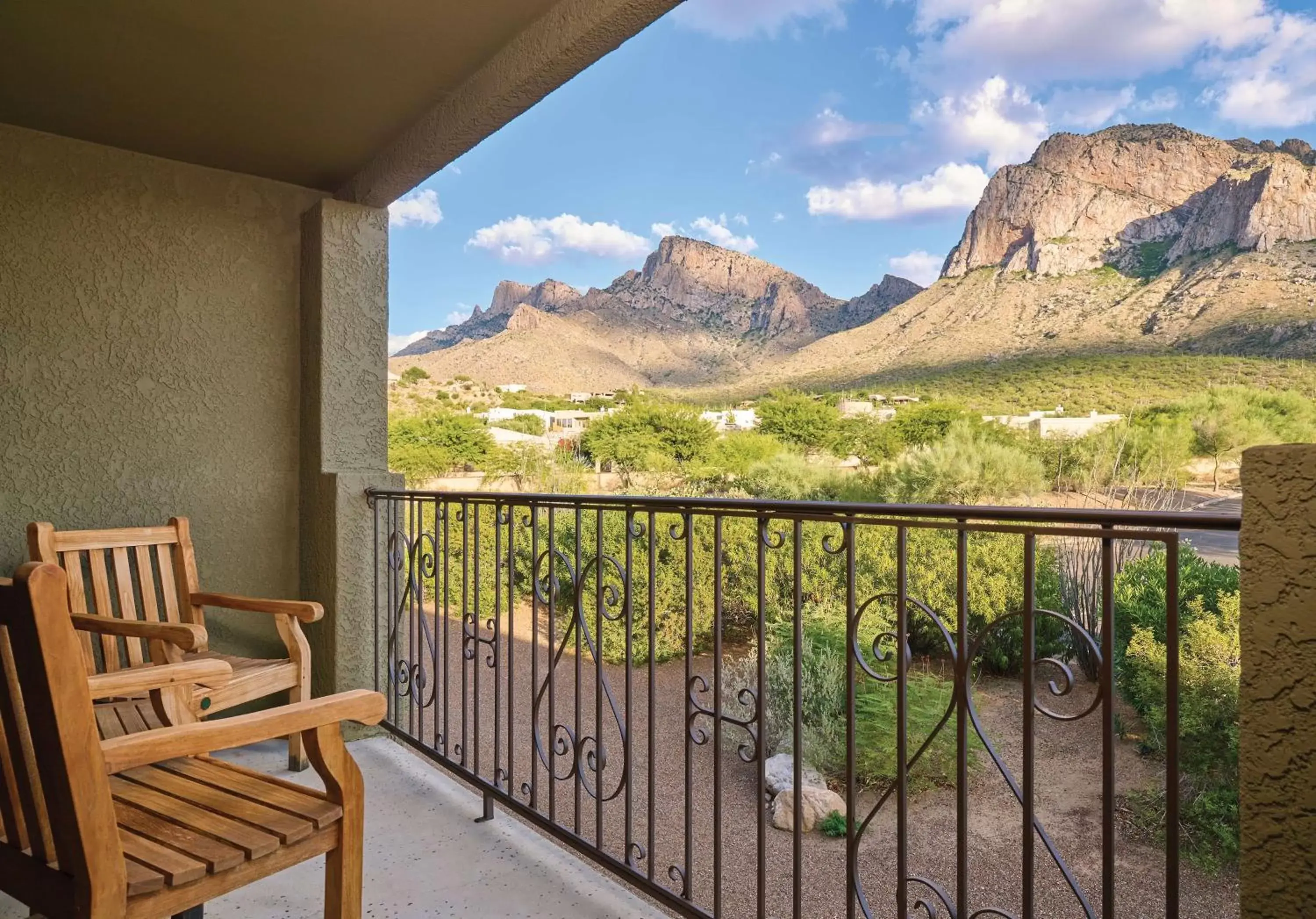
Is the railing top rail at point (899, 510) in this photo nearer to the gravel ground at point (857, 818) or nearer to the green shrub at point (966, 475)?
the gravel ground at point (857, 818)

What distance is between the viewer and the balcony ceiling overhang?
1853 mm

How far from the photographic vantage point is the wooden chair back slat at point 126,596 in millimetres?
2258

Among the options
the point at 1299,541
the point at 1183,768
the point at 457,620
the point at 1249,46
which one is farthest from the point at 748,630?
the point at 1249,46

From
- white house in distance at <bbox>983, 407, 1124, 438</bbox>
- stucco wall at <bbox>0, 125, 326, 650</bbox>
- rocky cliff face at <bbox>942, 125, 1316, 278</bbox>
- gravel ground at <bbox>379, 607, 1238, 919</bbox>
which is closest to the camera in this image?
stucco wall at <bbox>0, 125, 326, 650</bbox>

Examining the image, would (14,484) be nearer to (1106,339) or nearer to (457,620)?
(457,620)

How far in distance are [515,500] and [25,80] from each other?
5.97 feet

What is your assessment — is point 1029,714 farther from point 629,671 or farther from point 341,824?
point 341,824

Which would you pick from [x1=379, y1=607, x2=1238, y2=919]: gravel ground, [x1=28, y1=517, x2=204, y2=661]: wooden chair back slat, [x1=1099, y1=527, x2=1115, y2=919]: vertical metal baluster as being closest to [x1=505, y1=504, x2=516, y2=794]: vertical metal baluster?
[x1=379, y1=607, x2=1238, y2=919]: gravel ground

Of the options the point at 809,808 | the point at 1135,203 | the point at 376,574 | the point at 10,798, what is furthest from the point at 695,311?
the point at 10,798

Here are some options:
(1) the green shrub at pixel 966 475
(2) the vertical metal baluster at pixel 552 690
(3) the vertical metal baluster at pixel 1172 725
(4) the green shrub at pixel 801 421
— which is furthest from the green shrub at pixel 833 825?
(4) the green shrub at pixel 801 421

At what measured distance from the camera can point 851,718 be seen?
4.26ft

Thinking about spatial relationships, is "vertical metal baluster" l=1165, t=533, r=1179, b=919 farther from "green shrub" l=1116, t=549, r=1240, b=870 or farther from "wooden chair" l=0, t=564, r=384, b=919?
"green shrub" l=1116, t=549, r=1240, b=870

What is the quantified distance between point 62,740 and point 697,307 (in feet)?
119

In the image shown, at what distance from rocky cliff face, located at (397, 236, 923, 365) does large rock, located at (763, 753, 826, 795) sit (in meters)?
27.4
